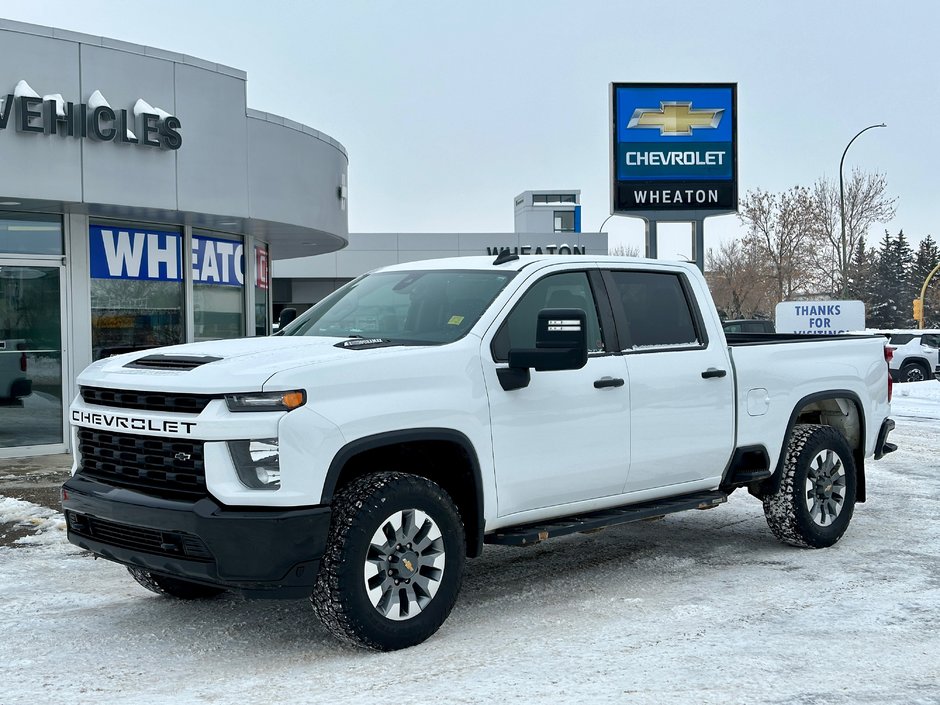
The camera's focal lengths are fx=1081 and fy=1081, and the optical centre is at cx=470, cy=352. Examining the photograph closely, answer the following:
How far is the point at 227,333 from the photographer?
15.2 meters

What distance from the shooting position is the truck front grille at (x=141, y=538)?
4777 mm

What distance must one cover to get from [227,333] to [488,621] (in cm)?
1029

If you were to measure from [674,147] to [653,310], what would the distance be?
506 inches

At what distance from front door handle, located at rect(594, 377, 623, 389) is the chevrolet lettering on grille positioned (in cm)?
230

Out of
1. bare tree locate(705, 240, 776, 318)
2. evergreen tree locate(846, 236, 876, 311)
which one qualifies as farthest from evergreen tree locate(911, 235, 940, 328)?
bare tree locate(705, 240, 776, 318)

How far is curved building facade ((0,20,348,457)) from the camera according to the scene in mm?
11297

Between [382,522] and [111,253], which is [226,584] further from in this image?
[111,253]

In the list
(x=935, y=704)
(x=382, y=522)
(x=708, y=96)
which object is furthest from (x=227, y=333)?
(x=935, y=704)

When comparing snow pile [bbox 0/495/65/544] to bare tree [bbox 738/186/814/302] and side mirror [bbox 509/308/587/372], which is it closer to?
side mirror [bbox 509/308/587/372]

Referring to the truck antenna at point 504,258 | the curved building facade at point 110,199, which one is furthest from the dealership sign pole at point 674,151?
the truck antenna at point 504,258

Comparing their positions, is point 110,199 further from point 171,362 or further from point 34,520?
point 171,362

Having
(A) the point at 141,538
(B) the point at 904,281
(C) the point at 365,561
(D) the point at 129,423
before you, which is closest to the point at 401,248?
(D) the point at 129,423

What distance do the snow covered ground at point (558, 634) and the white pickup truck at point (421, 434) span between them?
32 centimetres

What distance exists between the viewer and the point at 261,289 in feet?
55.2
